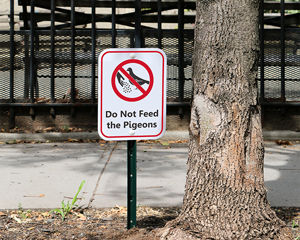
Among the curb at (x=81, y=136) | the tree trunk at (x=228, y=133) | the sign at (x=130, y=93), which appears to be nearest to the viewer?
the sign at (x=130, y=93)

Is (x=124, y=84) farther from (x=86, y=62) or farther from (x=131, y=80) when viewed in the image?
(x=86, y=62)

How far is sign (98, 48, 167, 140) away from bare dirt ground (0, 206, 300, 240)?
75 centimetres

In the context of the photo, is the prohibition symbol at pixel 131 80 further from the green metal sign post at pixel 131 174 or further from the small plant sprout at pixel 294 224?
the small plant sprout at pixel 294 224

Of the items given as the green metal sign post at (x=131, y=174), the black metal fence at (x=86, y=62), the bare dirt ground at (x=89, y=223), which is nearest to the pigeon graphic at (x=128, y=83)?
the green metal sign post at (x=131, y=174)

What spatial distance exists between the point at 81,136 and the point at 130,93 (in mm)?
4388

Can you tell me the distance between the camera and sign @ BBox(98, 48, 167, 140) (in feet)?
11.1

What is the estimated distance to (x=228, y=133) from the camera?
3498 mm

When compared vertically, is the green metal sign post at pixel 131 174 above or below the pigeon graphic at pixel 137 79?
below

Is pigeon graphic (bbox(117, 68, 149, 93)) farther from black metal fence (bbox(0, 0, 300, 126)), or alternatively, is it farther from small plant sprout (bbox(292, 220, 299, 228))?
black metal fence (bbox(0, 0, 300, 126))

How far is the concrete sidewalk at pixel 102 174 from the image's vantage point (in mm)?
4832

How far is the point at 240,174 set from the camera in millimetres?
3494

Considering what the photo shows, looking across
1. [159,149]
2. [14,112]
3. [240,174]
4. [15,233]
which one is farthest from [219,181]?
[14,112]

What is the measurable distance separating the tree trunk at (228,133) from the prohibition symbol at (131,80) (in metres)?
0.38

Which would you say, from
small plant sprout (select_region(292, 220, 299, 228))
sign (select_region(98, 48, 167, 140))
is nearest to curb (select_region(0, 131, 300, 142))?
small plant sprout (select_region(292, 220, 299, 228))
